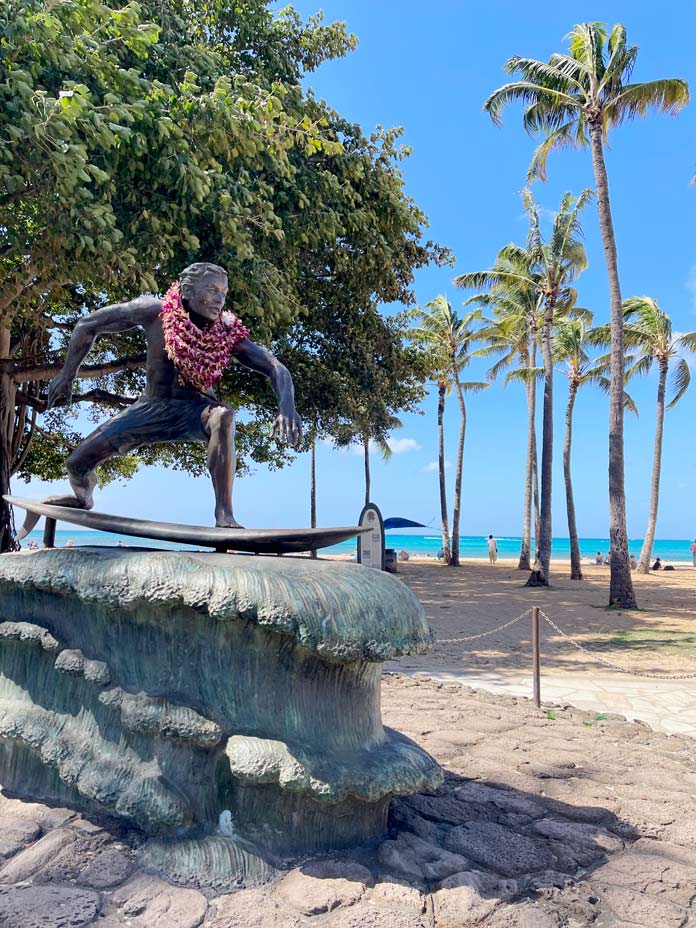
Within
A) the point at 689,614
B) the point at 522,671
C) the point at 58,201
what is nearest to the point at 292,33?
the point at 58,201

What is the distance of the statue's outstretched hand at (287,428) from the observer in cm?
368

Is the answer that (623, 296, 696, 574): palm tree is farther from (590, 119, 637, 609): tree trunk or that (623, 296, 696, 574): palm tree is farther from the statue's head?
the statue's head

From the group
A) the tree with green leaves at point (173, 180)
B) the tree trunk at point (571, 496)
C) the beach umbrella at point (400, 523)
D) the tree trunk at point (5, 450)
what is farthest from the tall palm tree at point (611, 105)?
the beach umbrella at point (400, 523)

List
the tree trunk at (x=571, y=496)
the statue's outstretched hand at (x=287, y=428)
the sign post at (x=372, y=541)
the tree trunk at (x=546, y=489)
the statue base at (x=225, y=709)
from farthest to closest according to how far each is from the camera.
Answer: the tree trunk at (x=571, y=496)
the tree trunk at (x=546, y=489)
the sign post at (x=372, y=541)
the statue's outstretched hand at (x=287, y=428)
the statue base at (x=225, y=709)

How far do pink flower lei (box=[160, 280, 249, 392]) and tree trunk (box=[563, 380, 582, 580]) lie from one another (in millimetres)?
19646

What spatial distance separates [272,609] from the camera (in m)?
2.70

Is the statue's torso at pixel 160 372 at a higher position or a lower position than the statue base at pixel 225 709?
higher

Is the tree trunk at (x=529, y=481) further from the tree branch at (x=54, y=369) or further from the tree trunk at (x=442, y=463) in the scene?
the tree branch at (x=54, y=369)

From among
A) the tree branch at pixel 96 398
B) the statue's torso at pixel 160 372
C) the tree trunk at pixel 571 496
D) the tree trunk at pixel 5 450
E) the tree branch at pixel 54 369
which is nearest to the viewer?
the statue's torso at pixel 160 372

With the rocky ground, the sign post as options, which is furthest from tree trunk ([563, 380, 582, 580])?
the rocky ground

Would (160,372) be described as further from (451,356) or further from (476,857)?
(451,356)

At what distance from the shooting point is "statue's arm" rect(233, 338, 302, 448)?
146 inches

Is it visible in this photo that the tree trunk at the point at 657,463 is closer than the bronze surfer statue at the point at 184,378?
No

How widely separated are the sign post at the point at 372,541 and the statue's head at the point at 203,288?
23.3 ft
